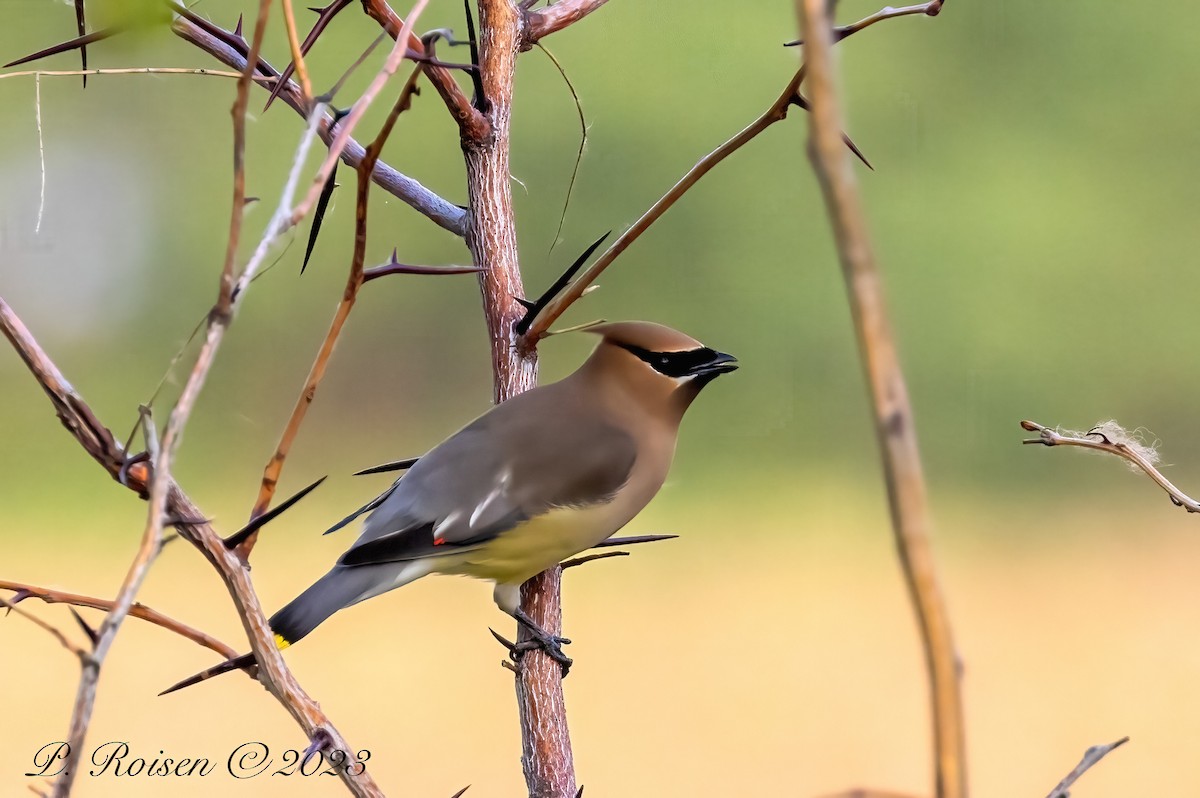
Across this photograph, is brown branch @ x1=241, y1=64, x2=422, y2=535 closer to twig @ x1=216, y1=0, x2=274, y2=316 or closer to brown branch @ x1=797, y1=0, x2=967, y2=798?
twig @ x1=216, y1=0, x2=274, y2=316

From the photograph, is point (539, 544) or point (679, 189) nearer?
point (679, 189)

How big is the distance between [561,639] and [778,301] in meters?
4.45

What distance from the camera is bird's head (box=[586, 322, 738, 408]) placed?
0.76 m

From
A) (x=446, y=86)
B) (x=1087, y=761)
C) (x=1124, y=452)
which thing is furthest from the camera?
(x=446, y=86)

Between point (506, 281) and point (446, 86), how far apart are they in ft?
0.39

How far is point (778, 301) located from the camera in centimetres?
511

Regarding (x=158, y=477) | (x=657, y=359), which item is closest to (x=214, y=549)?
(x=158, y=477)

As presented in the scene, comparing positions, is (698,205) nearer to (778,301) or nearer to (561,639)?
(778,301)

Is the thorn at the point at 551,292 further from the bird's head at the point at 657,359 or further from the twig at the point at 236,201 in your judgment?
the twig at the point at 236,201

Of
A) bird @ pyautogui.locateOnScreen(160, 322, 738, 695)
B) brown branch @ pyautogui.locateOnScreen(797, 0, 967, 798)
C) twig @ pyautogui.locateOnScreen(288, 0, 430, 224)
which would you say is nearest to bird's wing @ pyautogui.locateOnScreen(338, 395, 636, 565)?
bird @ pyautogui.locateOnScreen(160, 322, 738, 695)

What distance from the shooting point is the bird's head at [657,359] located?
76 centimetres

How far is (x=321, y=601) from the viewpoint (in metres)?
0.72

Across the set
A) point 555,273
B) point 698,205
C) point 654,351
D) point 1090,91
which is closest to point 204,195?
point 555,273

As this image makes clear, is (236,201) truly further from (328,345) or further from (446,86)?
(446,86)
